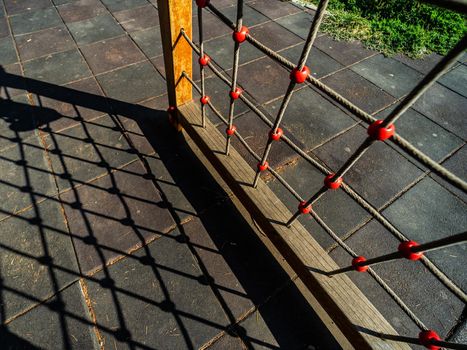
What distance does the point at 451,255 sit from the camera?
2604 millimetres

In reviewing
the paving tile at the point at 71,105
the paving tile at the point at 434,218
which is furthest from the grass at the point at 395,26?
the paving tile at the point at 71,105

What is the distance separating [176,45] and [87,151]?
1463 mm

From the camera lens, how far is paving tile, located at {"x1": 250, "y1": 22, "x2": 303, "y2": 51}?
181 inches

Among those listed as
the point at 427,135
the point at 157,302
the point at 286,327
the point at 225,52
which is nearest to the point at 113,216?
the point at 157,302

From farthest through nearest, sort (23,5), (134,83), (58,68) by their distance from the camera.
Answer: (23,5) → (58,68) → (134,83)

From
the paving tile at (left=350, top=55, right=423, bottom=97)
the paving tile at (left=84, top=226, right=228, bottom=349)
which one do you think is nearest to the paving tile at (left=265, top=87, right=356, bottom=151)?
the paving tile at (left=350, top=55, right=423, bottom=97)

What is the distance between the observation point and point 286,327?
218 cm

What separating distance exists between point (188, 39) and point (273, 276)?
2.07 metres

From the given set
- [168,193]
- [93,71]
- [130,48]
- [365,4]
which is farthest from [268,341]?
[365,4]

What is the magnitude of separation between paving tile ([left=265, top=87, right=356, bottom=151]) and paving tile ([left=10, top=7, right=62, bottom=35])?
12.6 feet

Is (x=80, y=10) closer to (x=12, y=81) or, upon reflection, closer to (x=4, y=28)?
(x=4, y=28)

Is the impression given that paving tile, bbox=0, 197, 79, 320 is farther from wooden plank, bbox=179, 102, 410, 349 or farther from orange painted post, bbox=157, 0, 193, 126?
orange painted post, bbox=157, 0, 193, 126

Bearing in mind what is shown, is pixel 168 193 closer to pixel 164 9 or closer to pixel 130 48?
pixel 164 9

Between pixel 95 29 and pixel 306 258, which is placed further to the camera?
pixel 95 29
